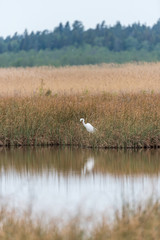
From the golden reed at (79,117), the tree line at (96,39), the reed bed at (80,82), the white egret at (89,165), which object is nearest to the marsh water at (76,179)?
the white egret at (89,165)

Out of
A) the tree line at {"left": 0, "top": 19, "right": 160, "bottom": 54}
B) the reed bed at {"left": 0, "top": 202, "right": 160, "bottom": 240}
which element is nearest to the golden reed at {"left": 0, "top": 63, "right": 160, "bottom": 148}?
the reed bed at {"left": 0, "top": 202, "right": 160, "bottom": 240}

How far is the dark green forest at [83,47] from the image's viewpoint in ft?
168

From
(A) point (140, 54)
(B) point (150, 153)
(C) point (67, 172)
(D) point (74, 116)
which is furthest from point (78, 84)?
(A) point (140, 54)

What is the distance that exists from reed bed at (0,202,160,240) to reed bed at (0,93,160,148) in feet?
23.4

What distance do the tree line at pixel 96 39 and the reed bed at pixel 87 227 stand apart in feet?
160

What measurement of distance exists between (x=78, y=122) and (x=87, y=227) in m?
8.47

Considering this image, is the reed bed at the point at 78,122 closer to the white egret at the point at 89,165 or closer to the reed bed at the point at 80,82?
the white egret at the point at 89,165

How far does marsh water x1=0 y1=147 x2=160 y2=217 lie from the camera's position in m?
7.29

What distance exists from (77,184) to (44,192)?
882mm

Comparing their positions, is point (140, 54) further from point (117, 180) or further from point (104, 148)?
point (117, 180)

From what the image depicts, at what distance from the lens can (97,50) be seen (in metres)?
54.1

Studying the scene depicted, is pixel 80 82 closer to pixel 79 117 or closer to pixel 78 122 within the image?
pixel 79 117

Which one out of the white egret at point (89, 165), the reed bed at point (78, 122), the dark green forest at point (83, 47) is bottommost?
the dark green forest at point (83, 47)

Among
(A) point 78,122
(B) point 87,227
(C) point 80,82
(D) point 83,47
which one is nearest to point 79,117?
(A) point 78,122
